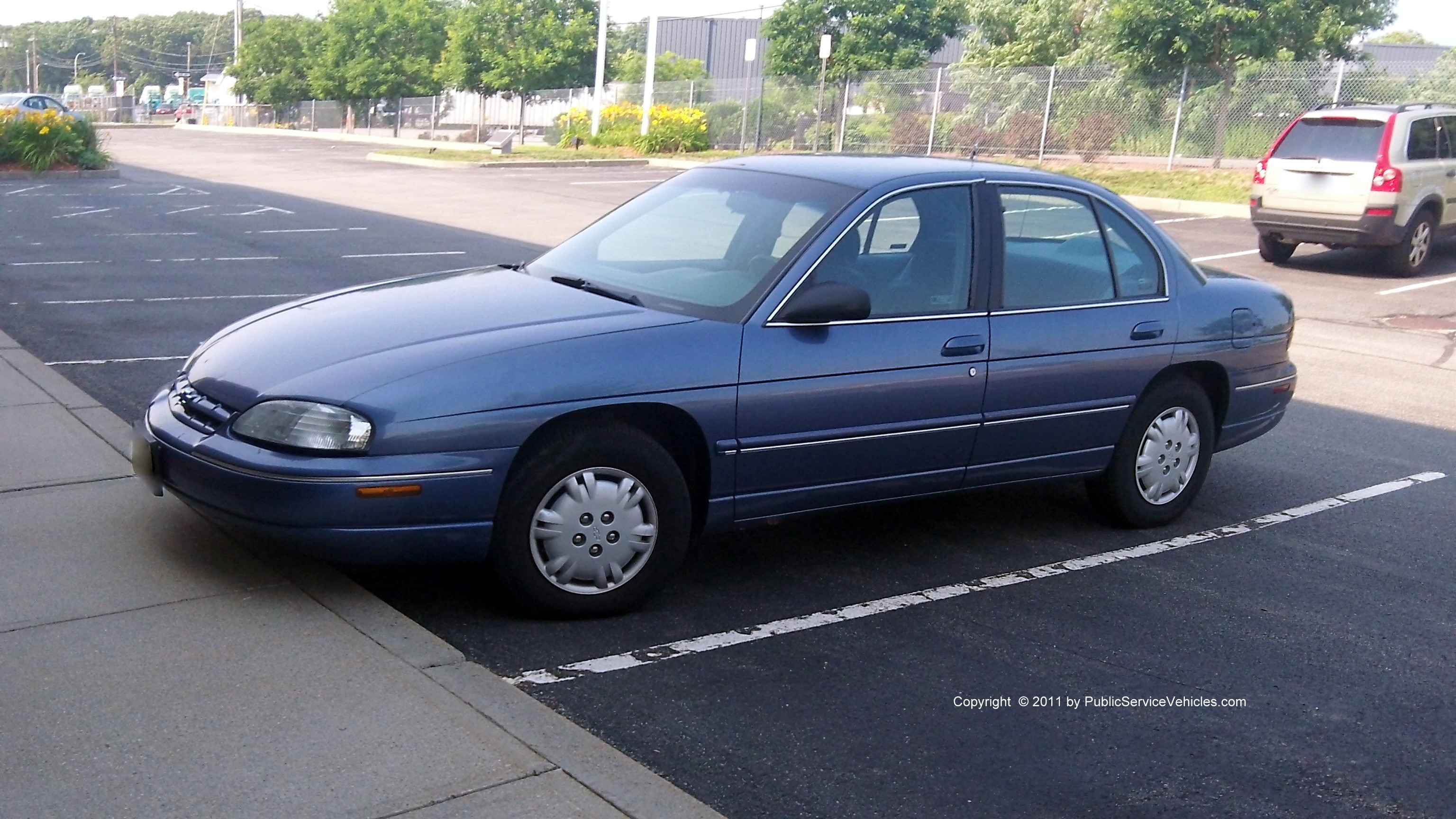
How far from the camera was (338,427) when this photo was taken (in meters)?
4.48

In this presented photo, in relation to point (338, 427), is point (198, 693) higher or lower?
lower

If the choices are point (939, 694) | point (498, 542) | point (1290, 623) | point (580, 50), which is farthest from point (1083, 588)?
point (580, 50)

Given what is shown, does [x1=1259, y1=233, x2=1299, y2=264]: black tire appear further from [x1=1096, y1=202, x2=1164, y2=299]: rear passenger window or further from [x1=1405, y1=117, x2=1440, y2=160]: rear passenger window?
[x1=1096, y1=202, x2=1164, y2=299]: rear passenger window

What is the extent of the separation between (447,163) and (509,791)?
3237cm

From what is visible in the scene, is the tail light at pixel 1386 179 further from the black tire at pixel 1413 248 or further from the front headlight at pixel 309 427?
the front headlight at pixel 309 427

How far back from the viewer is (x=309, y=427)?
178 inches

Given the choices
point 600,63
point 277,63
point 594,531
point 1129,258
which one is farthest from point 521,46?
point 594,531

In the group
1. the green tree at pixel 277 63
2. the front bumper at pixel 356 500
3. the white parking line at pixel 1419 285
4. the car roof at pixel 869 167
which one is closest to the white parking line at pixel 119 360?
the car roof at pixel 869 167

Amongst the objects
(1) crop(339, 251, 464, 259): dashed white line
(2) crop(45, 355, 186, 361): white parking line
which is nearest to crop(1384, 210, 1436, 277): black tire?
(1) crop(339, 251, 464, 259): dashed white line

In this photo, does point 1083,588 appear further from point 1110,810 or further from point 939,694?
point 1110,810

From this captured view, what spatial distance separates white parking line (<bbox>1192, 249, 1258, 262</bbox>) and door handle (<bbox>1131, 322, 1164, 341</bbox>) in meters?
12.0

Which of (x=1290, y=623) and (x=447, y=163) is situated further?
(x=447, y=163)

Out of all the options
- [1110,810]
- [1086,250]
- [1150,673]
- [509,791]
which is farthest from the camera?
[1086,250]

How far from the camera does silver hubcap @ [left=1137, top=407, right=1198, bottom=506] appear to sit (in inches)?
249
